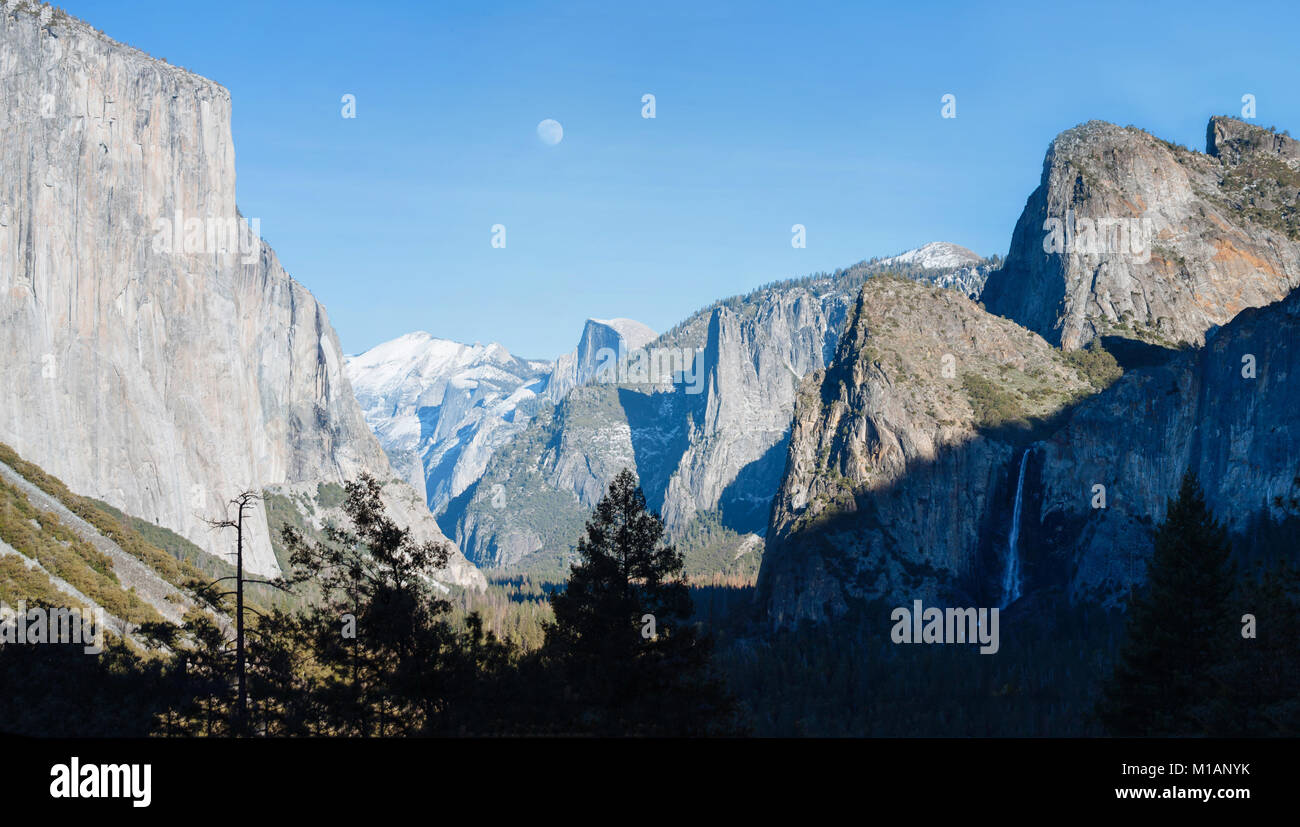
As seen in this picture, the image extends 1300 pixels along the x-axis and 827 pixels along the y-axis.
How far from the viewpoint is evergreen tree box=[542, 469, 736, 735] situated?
4412cm

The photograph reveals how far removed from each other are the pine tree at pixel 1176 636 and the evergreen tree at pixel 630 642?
79.6 feet

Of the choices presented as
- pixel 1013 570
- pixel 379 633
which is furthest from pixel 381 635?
pixel 1013 570

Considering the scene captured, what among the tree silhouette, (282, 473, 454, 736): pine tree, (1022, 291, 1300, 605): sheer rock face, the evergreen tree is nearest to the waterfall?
(1022, 291, 1300, 605): sheer rock face

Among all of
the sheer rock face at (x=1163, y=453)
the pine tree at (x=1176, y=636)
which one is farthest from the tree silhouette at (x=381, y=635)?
the sheer rock face at (x=1163, y=453)

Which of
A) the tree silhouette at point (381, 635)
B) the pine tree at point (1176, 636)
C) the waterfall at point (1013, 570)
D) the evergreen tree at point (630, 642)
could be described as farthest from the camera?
the waterfall at point (1013, 570)

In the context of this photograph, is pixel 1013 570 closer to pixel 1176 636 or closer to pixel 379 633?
pixel 1176 636

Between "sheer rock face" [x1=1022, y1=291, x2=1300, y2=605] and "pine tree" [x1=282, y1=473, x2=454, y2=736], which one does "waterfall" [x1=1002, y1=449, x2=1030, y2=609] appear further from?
"pine tree" [x1=282, y1=473, x2=454, y2=736]

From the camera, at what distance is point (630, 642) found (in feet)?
151

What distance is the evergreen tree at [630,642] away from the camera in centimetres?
4412

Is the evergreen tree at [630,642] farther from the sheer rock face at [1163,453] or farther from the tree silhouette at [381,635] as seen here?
the sheer rock face at [1163,453]

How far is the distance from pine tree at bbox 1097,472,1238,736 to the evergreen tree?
24274 mm

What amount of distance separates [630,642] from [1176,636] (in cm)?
3054
